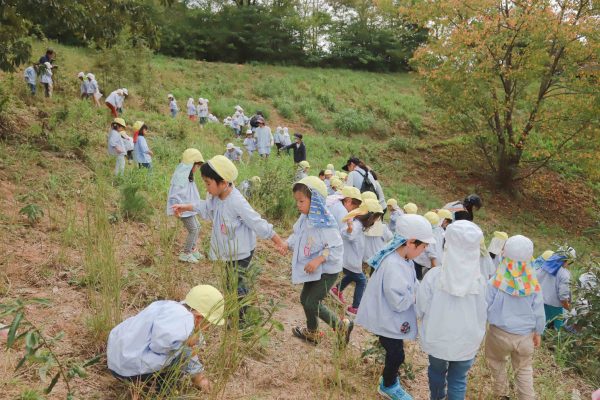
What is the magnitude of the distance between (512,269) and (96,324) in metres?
3.00

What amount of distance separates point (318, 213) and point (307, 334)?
1.07 metres

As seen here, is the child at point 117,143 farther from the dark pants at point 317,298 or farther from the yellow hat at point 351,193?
the dark pants at point 317,298

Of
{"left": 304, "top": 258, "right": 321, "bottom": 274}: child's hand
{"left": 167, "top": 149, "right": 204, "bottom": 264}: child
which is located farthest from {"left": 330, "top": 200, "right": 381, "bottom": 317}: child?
{"left": 167, "top": 149, "right": 204, "bottom": 264}: child

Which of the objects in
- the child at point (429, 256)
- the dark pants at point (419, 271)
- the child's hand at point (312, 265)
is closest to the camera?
the child's hand at point (312, 265)

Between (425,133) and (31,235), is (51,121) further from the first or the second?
(425,133)

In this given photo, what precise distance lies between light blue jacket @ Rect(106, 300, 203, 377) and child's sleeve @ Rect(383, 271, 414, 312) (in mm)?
1330

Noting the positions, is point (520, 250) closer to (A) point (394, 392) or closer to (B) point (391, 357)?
(B) point (391, 357)

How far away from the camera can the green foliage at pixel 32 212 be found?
4684 mm

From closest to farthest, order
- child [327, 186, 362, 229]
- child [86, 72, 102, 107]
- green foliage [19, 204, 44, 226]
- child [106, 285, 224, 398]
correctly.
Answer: child [106, 285, 224, 398], green foliage [19, 204, 44, 226], child [327, 186, 362, 229], child [86, 72, 102, 107]

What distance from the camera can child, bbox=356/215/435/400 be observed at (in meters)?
3.16

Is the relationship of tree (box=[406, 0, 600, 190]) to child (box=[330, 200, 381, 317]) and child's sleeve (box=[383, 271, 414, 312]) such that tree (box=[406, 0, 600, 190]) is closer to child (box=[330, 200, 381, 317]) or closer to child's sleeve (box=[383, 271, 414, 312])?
child (box=[330, 200, 381, 317])

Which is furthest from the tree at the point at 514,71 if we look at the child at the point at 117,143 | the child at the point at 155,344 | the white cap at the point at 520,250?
the child at the point at 155,344

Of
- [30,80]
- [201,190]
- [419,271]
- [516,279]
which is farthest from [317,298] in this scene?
[30,80]

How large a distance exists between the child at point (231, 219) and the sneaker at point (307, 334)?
1.86ft
